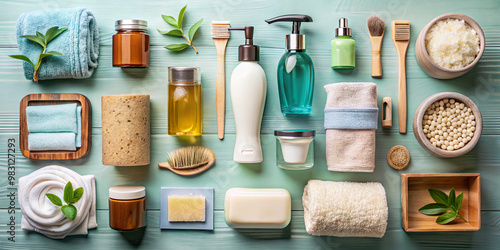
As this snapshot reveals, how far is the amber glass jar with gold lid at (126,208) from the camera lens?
3.09 ft

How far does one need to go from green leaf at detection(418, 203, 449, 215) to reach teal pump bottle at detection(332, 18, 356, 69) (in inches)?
15.7

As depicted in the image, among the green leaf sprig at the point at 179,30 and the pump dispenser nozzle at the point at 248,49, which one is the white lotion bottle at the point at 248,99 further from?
the green leaf sprig at the point at 179,30

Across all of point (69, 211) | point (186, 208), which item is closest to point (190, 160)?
point (186, 208)

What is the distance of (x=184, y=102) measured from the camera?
952 millimetres

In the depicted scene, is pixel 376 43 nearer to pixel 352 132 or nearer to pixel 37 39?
pixel 352 132

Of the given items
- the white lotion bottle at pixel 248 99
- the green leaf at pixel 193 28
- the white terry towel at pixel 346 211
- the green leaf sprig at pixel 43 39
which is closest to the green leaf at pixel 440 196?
the white terry towel at pixel 346 211

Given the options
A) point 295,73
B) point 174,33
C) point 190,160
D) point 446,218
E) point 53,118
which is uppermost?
point 174,33

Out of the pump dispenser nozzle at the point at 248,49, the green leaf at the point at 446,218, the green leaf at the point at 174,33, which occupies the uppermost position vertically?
the green leaf at the point at 174,33

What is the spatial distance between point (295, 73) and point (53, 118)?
2.09 feet

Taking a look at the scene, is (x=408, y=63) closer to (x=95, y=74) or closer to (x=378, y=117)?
(x=378, y=117)

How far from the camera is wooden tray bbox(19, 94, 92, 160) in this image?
1.00m

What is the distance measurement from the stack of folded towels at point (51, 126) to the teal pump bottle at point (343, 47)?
0.69 meters

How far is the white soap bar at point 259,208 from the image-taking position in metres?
0.95

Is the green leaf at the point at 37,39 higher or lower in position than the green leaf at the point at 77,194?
higher
